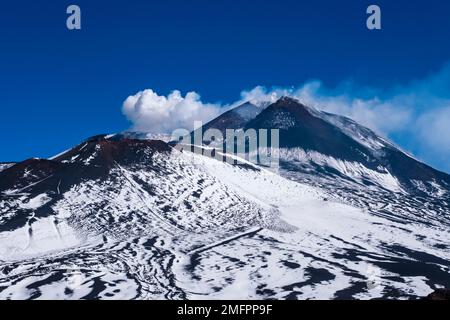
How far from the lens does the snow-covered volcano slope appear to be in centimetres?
9556

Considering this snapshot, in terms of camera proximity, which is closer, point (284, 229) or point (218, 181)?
point (284, 229)

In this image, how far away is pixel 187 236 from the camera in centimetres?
13650

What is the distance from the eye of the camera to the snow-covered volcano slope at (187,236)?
95562mm

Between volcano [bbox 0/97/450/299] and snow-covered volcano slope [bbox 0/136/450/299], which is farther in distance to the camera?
snow-covered volcano slope [bbox 0/136/450/299]

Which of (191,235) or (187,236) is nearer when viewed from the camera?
(187,236)

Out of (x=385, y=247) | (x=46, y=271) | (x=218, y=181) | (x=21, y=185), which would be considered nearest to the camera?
(x=46, y=271)

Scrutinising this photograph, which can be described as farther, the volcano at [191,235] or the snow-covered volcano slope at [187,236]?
the snow-covered volcano slope at [187,236]

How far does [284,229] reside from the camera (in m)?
147

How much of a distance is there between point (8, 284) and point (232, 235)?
56.0 metres

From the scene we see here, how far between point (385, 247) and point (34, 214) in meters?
79.9

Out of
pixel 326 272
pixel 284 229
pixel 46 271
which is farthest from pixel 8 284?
pixel 284 229
